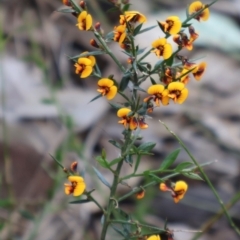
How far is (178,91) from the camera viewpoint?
0.84m

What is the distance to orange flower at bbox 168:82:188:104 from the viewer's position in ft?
2.74

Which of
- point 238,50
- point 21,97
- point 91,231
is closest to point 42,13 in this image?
point 21,97

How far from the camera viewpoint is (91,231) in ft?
6.90

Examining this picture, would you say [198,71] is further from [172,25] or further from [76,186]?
[76,186]

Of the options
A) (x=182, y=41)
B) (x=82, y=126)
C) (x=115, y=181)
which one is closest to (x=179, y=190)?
(x=115, y=181)

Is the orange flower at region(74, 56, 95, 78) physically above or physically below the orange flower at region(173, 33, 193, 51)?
below

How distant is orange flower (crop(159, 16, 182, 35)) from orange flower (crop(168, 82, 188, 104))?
0.25ft

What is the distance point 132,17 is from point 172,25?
6 cm

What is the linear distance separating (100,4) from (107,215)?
2.33m

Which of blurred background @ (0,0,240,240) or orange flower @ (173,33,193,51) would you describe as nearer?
orange flower @ (173,33,193,51)

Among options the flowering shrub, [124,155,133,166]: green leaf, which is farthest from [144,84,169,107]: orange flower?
[124,155,133,166]: green leaf

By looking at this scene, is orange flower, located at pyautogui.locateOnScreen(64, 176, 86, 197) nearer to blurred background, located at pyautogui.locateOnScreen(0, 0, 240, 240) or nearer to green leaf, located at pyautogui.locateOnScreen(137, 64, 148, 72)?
green leaf, located at pyautogui.locateOnScreen(137, 64, 148, 72)

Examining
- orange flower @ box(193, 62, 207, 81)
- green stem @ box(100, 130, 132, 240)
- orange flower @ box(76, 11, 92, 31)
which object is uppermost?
orange flower @ box(76, 11, 92, 31)

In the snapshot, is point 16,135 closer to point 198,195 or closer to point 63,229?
point 63,229
